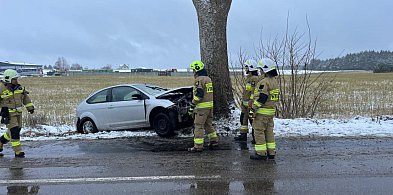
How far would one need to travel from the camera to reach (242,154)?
7.49m

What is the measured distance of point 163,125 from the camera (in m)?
9.80

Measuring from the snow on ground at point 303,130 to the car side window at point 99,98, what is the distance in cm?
99

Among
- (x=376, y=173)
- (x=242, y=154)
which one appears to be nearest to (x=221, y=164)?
(x=242, y=154)

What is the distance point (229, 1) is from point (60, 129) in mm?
6326

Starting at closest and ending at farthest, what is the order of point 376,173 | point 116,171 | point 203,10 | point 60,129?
point 376,173 < point 116,171 < point 203,10 < point 60,129

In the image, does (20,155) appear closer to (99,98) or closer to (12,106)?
(12,106)

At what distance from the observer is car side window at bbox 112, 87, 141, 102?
34.4 ft

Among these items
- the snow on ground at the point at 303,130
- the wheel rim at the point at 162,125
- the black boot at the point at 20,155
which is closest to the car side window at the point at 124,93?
the snow on ground at the point at 303,130

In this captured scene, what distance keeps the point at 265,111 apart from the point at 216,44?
3617 mm

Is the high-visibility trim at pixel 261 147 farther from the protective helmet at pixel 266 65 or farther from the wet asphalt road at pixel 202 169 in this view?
the protective helmet at pixel 266 65

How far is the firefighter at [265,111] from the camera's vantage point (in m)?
6.95

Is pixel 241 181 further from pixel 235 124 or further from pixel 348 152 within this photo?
pixel 235 124

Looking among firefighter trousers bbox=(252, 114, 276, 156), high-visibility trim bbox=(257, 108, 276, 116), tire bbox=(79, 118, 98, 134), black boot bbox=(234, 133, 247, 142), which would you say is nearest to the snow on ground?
tire bbox=(79, 118, 98, 134)

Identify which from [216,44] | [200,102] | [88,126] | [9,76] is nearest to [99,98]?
[88,126]
